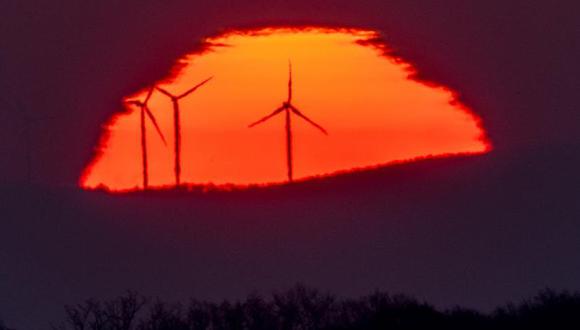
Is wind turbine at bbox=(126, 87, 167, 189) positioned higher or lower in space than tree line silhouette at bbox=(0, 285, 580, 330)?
higher

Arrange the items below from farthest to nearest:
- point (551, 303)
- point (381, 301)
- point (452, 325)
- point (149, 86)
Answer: point (149, 86)
point (381, 301)
point (551, 303)
point (452, 325)

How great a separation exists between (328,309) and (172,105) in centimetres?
801

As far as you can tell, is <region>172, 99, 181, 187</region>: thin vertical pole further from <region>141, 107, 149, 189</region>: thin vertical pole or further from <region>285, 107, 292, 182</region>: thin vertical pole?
<region>285, 107, 292, 182</region>: thin vertical pole

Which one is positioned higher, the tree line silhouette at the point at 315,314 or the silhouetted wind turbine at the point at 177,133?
the silhouetted wind turbine at the point at 177,133

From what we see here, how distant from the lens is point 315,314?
59781 millimetres

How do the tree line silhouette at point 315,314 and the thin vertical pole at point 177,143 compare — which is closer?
the tree line silhouette at point 315,314

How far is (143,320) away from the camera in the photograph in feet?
201

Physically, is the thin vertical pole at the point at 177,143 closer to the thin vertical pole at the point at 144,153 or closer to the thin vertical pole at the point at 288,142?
the thin vertical pole at the point at 144,153

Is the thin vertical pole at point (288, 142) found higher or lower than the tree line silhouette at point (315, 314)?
higher

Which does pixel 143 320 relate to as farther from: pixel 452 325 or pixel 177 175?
pixel 452 325

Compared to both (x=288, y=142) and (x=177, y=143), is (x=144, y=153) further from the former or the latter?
(x=288, y=142)

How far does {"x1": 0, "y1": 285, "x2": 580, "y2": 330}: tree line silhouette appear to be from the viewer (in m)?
50.9

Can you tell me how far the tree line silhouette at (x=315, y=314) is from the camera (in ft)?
167

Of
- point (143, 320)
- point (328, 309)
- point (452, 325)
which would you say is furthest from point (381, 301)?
point (452, 325)
